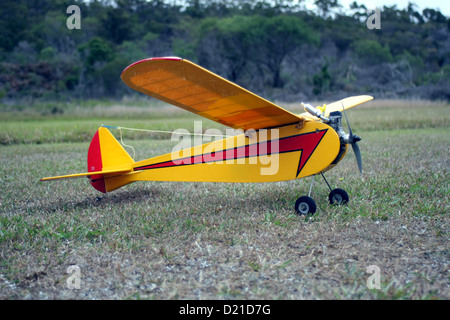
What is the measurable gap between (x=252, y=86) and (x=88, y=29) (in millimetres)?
17112

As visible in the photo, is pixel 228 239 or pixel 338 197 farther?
pixel 338 197

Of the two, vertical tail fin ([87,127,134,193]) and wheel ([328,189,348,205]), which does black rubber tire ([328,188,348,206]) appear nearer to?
wheel ([328,189,348,205])

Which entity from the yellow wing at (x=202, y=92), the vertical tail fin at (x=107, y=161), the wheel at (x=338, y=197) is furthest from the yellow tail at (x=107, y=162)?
the wheel at (x=338, y=197)

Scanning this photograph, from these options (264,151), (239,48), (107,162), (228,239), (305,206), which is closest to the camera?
(228,239)

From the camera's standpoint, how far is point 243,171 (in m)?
5.64

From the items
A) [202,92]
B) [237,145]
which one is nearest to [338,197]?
[237,145]

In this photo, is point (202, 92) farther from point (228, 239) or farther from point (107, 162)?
point (107, 162)

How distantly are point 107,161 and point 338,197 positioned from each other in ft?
12.1

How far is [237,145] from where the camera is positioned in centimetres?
567

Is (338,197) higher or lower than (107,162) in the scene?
lower

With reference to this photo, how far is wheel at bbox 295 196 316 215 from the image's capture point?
5.12 metres

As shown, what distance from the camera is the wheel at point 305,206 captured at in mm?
5117

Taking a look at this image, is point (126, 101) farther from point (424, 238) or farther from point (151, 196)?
point (424, 238)

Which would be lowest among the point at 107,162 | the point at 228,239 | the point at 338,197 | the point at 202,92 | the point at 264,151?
the point at 228,239
